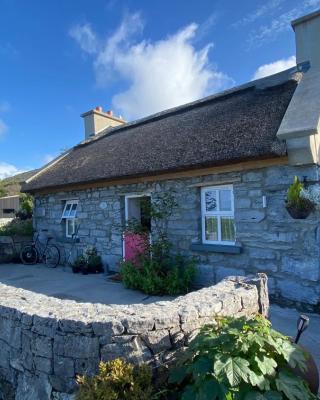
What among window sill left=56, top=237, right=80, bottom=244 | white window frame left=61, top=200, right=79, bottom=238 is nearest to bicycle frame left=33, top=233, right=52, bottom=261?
window sill left=56, top=237, right=80, bottom=244

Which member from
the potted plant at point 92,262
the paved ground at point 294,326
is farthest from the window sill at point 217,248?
the potted plant at point 92,262

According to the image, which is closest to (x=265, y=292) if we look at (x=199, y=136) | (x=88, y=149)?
(x=199, y=136)

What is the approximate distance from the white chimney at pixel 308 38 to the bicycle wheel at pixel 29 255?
9.79m

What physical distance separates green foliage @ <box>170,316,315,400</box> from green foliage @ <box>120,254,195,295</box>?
364 cm

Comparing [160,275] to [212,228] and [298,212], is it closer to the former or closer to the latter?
[212,228]

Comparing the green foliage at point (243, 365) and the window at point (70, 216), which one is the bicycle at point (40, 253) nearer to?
the window at point (70, 216)

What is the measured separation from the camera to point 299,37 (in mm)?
7406

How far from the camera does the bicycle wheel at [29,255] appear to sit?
1069cm

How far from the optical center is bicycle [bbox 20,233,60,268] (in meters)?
10.2

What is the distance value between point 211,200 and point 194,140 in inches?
57.6

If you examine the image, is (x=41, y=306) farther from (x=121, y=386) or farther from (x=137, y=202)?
(x=137, y=202)

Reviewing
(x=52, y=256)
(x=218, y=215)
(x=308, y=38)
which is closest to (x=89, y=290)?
(x=218, y=215)

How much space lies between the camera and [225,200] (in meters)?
6.27

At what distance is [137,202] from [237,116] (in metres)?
3.33
